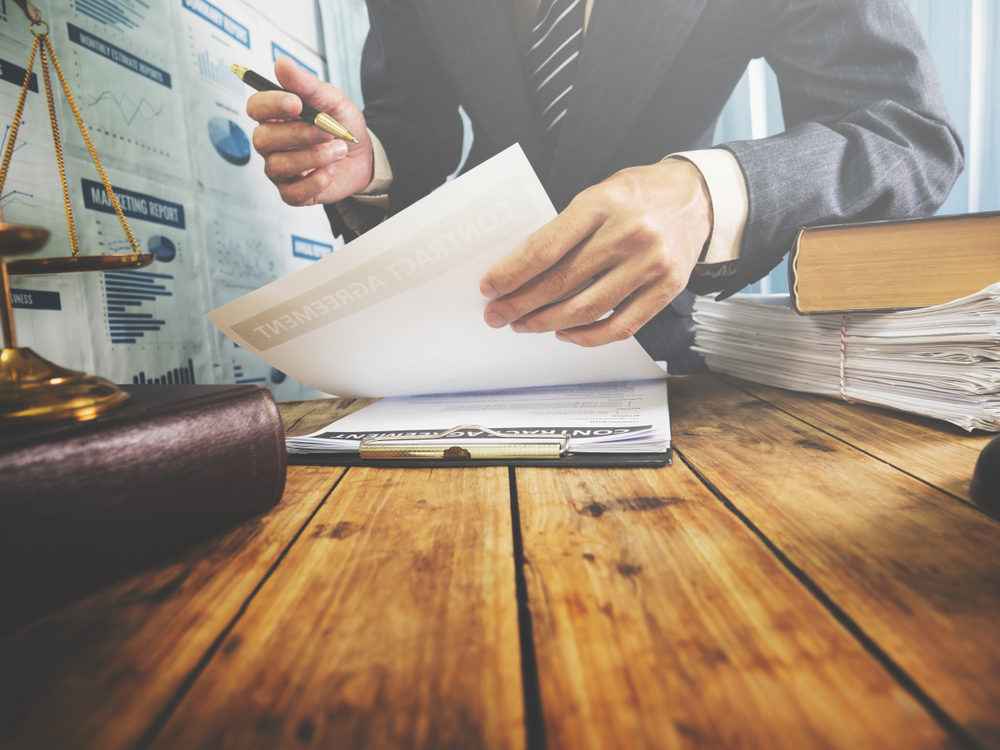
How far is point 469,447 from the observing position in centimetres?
49

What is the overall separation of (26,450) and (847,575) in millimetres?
428

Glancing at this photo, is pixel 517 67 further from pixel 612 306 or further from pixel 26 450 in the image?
pixel 26 450

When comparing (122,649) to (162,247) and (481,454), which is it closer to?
(481,454)

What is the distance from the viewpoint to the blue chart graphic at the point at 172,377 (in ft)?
2.68

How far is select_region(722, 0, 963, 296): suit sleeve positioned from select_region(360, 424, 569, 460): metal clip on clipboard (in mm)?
385

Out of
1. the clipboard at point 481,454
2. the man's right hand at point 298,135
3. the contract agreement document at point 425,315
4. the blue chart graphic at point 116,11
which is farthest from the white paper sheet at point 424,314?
the blue chart graphic at point 116,11

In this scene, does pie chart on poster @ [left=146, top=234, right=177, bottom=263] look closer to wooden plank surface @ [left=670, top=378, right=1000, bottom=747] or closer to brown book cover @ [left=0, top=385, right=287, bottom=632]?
brown book cover @ [left=0, top=385, right=287, bottom=632]

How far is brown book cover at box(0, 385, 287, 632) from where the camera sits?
261 mm

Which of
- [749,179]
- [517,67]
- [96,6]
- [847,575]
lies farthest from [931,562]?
[96,6]

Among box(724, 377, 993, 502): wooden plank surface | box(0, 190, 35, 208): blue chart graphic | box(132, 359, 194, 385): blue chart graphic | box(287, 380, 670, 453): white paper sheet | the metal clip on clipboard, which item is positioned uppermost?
box(0, 190, 35, 208): blue chart graphic

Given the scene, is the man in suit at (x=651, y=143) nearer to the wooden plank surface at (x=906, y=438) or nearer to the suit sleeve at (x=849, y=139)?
the suit sleeve at (x=849, y=139)

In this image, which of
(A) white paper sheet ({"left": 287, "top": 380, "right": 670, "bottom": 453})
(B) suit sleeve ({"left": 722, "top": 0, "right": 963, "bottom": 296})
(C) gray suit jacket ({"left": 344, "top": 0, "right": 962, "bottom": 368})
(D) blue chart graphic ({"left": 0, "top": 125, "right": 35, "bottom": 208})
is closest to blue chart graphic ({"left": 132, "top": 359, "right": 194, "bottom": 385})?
(D) blue chart graphic ({"left": 0, "top": 125, "right": 35, "bottom": 208})

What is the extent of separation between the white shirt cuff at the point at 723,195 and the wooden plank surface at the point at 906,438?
23cm

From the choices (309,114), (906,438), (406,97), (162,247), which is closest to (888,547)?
(906,438)
